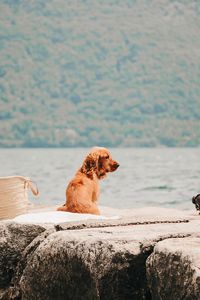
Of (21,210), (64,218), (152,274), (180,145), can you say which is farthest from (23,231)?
(180,145)

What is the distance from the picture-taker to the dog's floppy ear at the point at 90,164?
1103cm

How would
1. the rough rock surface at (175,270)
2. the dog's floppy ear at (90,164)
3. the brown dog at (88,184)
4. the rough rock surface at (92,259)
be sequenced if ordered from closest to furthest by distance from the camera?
the rough rock surface at (175,270) < the rough rock surface at (92,259) < the brown dog at (88,184) < the dog's floppy ear at (90,164)

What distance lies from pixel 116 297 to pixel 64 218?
2497mm

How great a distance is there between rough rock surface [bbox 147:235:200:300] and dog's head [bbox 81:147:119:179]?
12.4ft

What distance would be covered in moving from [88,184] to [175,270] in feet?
13.8

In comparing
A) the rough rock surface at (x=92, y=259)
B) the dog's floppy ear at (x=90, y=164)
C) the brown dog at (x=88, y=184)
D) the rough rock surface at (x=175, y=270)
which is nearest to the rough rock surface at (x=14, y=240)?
the rough rock surface at (x=92, y=259)

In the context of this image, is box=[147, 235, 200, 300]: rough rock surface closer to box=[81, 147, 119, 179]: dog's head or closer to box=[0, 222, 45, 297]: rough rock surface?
box=[0, 222, 45, 297]: rough rock surface

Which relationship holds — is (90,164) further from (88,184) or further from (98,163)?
(88,184)

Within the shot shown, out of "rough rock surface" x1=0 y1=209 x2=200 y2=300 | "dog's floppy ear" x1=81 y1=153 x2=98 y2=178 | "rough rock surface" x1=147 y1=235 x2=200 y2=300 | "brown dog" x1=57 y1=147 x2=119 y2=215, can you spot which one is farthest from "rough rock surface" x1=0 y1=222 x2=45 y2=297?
"rough rock surface" x1=147 y1=235 x2=200 y2=300

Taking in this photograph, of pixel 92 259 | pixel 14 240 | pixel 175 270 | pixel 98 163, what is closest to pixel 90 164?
pixel 98 163

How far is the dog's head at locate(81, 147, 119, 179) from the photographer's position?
11.0 m

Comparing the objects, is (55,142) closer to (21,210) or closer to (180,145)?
(180,145)

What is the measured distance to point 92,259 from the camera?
7590 mm

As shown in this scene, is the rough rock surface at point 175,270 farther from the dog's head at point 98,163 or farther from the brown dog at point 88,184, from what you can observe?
the dog's head at point 98,163
